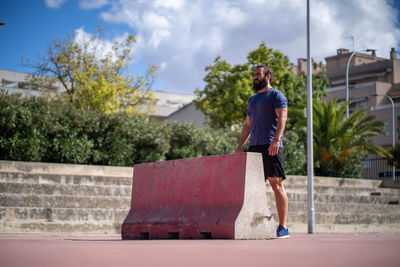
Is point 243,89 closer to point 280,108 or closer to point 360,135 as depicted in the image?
point 360,135

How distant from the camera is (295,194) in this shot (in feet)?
56.9

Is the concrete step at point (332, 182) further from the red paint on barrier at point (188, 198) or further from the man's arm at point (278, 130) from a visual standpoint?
the man's arm at point (278, 130)

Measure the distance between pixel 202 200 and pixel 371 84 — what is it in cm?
6435

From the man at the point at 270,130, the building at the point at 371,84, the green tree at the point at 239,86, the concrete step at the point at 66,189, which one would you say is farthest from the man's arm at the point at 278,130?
the building at the point at 371,84

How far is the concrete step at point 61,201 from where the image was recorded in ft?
39.9

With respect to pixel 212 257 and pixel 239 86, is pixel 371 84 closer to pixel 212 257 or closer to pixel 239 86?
pixel 239 86

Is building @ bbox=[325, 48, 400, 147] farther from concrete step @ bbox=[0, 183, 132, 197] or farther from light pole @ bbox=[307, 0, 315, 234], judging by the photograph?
concrete step @ bbox=[0, 183, 132, 197]

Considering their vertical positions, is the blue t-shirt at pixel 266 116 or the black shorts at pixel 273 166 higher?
the blue t-shirt at pixel 266 116

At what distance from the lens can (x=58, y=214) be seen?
12.4m

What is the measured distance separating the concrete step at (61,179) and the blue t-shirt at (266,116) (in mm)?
7331

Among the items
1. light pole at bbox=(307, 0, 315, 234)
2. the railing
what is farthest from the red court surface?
the railing

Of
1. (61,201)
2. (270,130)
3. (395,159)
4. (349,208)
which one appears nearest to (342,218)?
(349,208)

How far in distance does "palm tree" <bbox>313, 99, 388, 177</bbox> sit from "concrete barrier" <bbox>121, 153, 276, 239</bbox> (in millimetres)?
15983

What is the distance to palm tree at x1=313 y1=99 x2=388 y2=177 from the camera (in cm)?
2367
